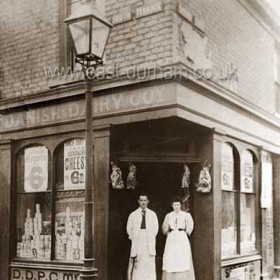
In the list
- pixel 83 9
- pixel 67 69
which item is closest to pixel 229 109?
pixel 67 69

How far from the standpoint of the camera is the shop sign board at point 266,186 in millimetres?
11781

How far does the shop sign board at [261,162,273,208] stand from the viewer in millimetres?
11781

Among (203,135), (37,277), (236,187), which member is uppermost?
(203,135)

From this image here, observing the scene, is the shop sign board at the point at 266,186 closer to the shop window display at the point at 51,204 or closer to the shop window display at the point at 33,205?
the shop window display at the point at 51,204

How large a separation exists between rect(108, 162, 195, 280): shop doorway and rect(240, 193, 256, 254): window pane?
5.85ft

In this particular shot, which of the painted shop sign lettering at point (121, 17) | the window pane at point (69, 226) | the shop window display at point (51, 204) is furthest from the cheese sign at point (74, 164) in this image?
the painted shop sign lettering at point (121, 17)

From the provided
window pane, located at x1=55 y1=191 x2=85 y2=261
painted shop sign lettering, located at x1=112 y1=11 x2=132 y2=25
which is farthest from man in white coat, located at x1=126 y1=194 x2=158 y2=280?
painted shop sign lettering, located at x1=112 y1=11 x2=132 y2=25

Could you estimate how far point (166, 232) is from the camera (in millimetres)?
9273

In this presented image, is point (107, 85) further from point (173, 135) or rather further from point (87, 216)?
point (87, 216)

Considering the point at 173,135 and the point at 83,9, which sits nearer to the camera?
the point at 83,9

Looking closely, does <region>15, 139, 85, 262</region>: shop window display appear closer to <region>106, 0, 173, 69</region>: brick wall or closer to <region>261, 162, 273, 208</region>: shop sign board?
<region>106, 0, 173, 69</region>: brick wall

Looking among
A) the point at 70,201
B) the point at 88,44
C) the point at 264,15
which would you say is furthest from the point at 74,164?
the point at 264,15

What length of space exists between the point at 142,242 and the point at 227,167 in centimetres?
248

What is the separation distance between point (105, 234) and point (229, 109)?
3.49m
